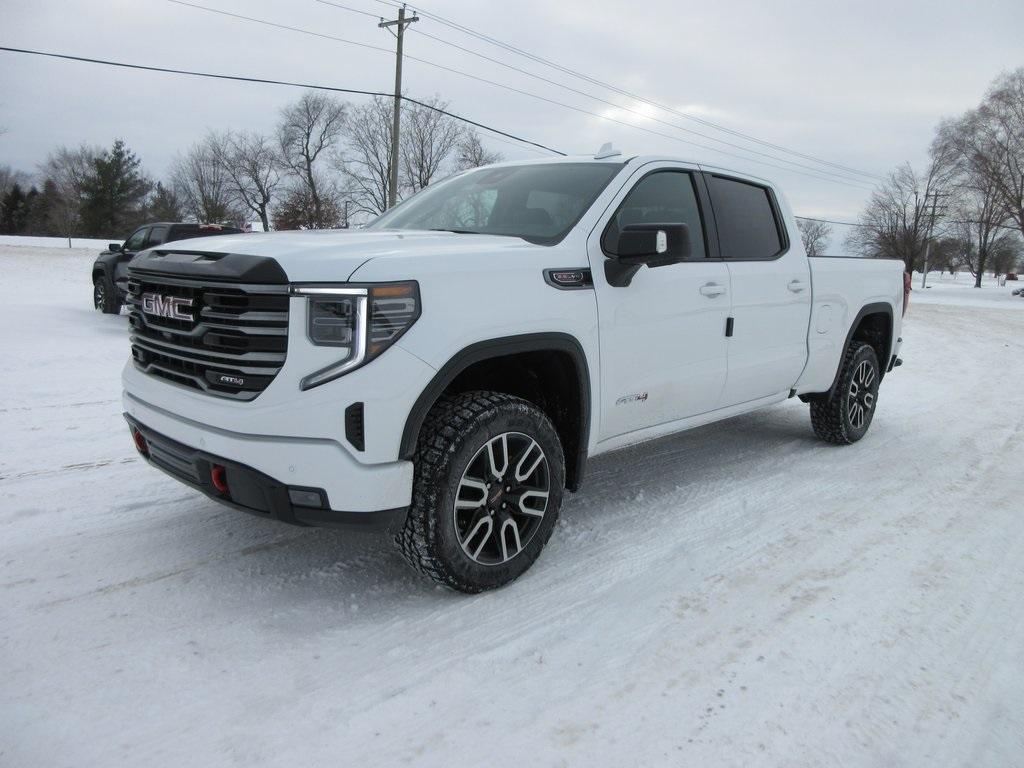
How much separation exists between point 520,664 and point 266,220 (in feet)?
243

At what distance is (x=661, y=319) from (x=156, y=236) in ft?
39.8

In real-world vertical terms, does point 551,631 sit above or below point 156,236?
below

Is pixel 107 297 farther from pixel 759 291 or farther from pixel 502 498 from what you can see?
pixel 502 498

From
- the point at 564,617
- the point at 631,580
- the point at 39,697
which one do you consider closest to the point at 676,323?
the point at 631,580

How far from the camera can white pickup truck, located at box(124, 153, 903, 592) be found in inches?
103

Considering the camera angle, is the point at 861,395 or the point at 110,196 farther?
the point at 110,196

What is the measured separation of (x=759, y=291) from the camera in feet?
14.6

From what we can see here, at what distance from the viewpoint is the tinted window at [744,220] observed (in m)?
4.39

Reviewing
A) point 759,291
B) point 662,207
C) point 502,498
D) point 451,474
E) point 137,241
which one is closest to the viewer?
point 451,474

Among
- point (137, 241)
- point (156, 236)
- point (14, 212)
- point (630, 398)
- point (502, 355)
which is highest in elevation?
point (14, 212)

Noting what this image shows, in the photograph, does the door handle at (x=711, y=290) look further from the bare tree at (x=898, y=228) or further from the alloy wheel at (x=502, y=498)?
the bare tree at (x=898, y=228)

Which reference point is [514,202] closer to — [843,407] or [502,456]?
[502,456]

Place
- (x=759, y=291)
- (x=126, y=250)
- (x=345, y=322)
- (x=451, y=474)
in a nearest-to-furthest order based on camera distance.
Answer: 1. (x=345, y=322)
2. (x=451, y=474)
3. (x=759, y=291)
4. (x=126, y=250)

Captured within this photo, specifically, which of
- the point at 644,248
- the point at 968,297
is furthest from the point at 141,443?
the point at 968,297
